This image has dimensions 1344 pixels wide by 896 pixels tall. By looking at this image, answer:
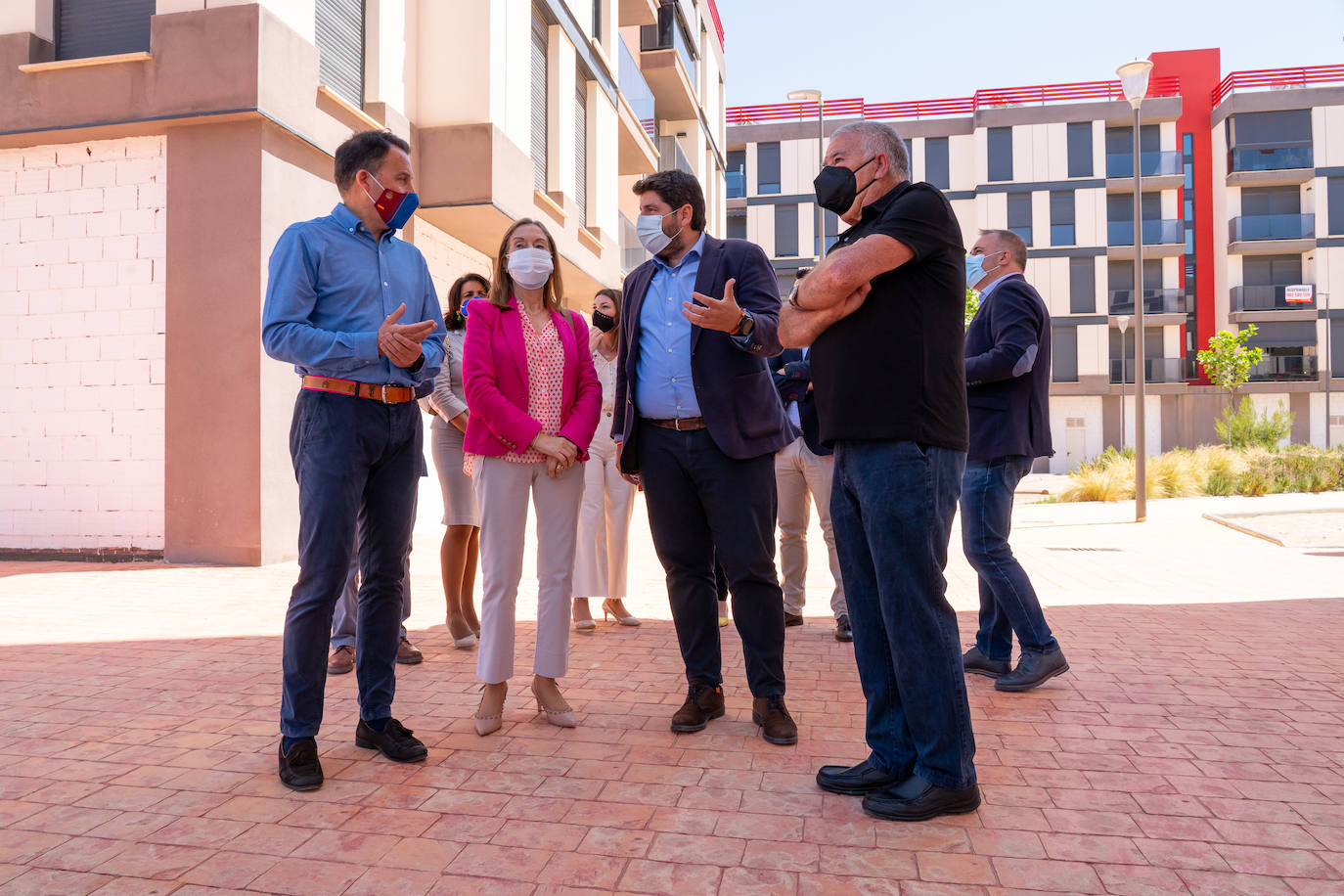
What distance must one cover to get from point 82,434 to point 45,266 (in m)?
1.73

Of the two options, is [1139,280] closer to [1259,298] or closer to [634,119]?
[634,119]

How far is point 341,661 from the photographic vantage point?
504 cm

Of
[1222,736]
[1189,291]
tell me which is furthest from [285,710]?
[1189,291]

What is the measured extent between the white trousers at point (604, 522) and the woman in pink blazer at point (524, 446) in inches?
80.4

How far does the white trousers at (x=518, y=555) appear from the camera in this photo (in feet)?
13.0

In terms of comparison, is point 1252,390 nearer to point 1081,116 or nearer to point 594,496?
point 1081,116

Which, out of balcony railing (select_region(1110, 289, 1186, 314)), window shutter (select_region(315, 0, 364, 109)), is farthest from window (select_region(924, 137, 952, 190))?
window shutter (select_region(315, 0, 364, 109))

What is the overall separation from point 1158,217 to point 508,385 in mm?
52374

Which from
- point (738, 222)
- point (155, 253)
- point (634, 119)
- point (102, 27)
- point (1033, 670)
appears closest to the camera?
point (1033, 670)

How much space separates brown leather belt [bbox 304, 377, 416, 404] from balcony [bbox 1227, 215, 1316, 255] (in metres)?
54.7

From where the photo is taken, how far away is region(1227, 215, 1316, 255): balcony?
4797 cm

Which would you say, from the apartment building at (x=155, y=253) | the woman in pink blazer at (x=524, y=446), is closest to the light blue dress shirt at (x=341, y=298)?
the woman in pink blazer at (x=524, y=446)

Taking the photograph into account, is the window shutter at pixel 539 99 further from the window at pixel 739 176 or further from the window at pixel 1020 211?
the window at pixel 1020 211

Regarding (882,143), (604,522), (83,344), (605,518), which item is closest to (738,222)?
(83,344)
